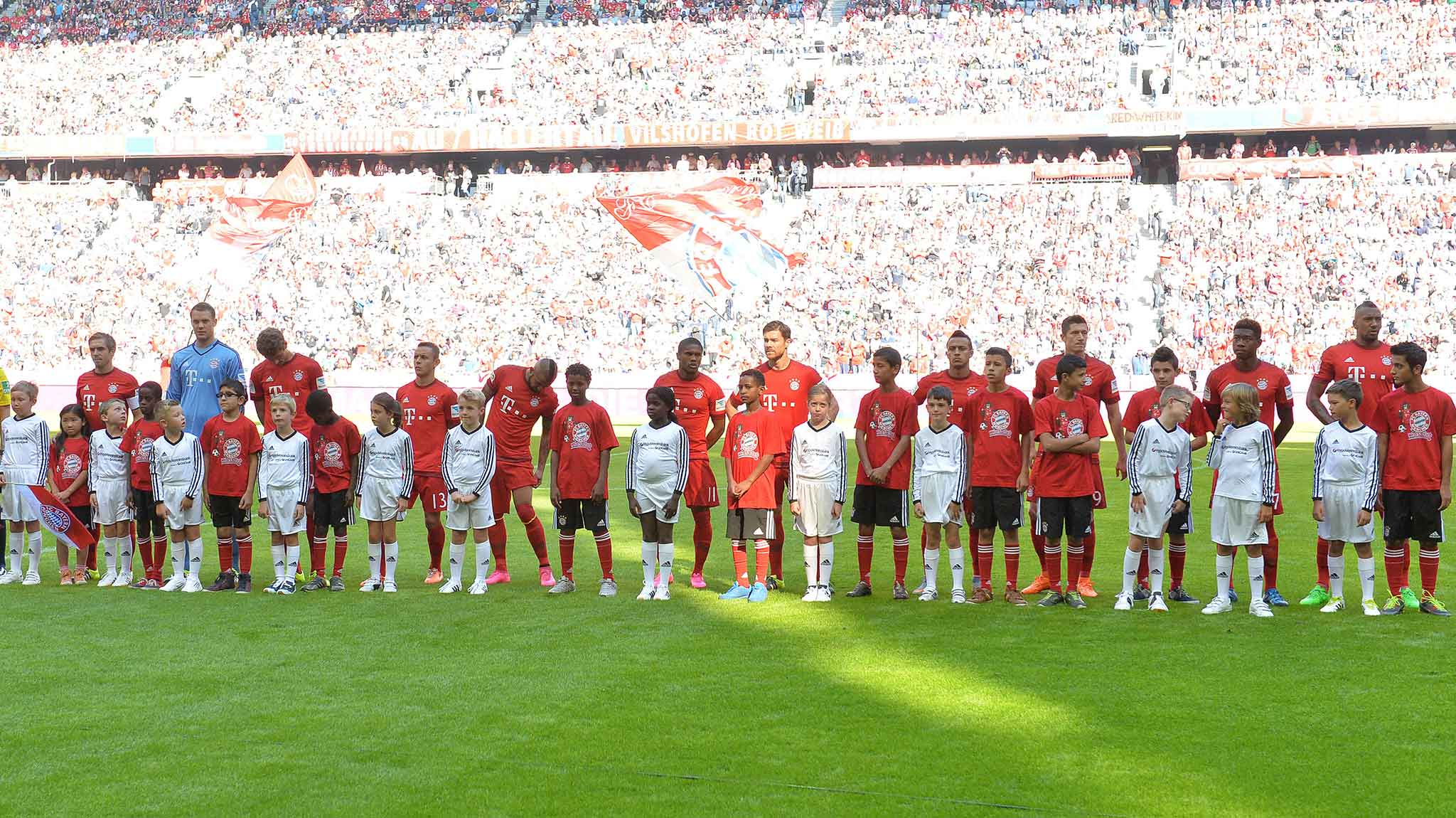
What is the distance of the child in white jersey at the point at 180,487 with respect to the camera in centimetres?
1041

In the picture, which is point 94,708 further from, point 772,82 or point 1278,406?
point 772,82

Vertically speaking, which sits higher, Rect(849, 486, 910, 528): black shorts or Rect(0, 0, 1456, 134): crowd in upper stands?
Rect(0, 0, 1456, 134): crowd in upper stands

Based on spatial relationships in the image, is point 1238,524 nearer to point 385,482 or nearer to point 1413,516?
point 1413,516

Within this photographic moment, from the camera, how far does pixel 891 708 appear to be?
21.6ft

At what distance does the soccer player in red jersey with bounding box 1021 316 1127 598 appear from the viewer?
32.0 feet

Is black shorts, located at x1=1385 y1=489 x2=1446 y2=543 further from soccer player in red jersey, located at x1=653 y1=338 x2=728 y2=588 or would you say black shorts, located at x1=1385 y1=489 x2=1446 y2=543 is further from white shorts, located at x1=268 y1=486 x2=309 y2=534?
white shorts, located at x1=268 y1=486 x2=309 y2=534

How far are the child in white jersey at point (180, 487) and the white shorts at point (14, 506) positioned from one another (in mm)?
1283

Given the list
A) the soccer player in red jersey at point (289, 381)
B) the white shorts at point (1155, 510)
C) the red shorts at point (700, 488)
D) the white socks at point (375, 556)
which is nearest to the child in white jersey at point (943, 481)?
the white shorts at point (1155, 510)

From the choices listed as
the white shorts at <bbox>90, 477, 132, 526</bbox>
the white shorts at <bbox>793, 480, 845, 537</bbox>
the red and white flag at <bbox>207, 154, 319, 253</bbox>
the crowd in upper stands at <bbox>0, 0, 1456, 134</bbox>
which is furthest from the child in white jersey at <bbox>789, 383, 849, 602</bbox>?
the crowd in upper stands at <bbox>0, 0, 1456, 134</bbox>

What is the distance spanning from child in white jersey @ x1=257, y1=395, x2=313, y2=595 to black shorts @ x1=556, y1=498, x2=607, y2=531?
6.31 feet

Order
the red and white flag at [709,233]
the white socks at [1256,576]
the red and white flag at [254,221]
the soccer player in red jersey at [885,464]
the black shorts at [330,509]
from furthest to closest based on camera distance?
1. the red and white flag at [254,221]
2. the red and white flag at [709,233]
3. the black shorts at [330,509]
4. the soccer player in red jersey at [885,464]
5. the white socks at [1256,576]

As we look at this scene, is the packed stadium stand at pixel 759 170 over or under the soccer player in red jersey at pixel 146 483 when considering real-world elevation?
over

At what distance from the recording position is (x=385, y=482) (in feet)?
34.0

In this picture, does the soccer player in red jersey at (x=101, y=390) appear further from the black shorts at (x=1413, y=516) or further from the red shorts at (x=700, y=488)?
the black shorts at (x=1413, y=516)
